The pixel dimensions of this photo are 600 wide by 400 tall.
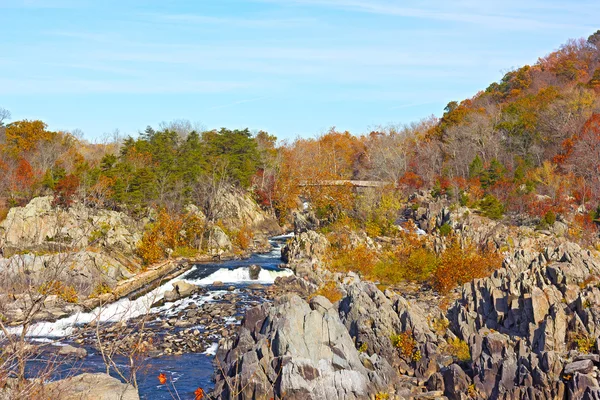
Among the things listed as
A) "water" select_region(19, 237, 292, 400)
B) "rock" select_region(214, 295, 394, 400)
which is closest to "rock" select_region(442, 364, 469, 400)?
"rock" select_region(214, 295, 394, 400)

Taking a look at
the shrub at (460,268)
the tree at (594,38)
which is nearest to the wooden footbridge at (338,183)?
the shrub at (460,268)

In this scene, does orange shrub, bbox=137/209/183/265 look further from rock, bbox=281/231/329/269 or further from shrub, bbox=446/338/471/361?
shrub, bbox=446/338/471/361

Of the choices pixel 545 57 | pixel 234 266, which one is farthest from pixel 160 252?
pixel 545 57

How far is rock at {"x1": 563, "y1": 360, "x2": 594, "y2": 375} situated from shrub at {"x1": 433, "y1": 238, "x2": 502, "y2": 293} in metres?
18.0

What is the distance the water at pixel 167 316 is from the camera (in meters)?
22.0

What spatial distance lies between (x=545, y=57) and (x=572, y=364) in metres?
104

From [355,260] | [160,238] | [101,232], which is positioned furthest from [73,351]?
[355,260]

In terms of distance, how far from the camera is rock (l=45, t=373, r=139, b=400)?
13.3 m

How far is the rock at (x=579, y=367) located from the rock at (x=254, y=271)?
26.9 m

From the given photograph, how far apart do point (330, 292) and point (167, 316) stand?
1010 cm

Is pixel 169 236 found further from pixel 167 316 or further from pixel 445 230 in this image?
pixel 445 230

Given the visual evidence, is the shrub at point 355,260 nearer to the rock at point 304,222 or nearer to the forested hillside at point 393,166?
the forested hillside at point 393,166

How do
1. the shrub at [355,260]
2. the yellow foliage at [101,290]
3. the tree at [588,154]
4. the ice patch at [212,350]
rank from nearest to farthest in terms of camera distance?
the ice patch at [212,350]
the yellow foliage at [101,290]
the shrub at [355,260]
the tree at [588,154]

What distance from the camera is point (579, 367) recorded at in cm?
1872
